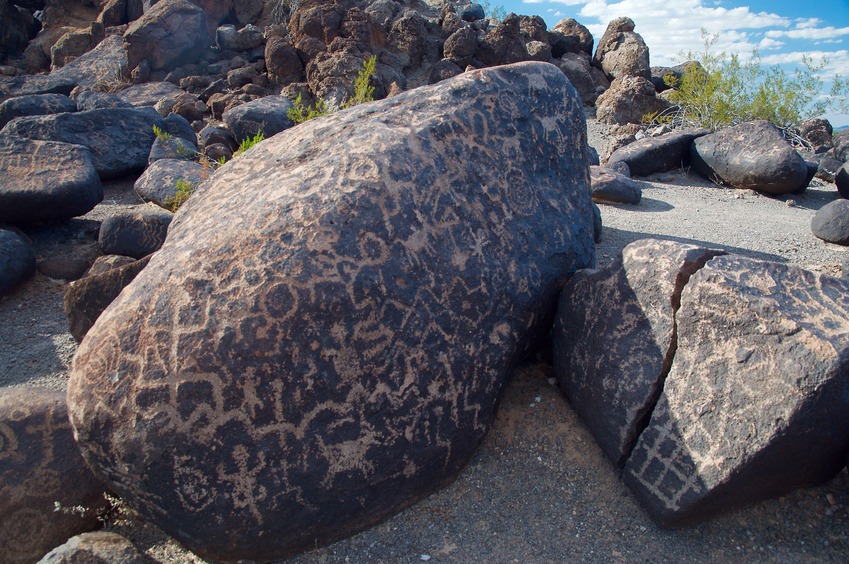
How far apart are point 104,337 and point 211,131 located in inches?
213

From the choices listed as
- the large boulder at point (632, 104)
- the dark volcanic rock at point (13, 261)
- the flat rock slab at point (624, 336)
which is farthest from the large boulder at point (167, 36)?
the flat rock slab at point (624, 336)

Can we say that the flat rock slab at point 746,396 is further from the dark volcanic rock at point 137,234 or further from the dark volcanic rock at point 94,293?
the dark volcanic rock at point 137,234

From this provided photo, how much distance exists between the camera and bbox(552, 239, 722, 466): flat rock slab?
2168mm

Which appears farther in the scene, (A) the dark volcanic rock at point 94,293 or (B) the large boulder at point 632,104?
(B) the large boulder at point 632,104

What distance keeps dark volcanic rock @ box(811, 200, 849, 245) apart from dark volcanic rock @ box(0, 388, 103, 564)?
4.63m

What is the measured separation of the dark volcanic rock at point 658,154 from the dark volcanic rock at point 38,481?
5851 mm

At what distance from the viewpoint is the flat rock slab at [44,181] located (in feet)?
14.1

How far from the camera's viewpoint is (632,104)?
10.1m

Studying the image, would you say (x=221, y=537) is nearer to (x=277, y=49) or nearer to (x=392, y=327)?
(x=392, y=327)

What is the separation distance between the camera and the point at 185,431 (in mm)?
1871

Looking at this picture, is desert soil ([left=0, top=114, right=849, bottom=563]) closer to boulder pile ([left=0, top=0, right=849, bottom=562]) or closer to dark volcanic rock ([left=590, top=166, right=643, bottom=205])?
boulder pile ([left=0, top=0, right=849, bottom=562])

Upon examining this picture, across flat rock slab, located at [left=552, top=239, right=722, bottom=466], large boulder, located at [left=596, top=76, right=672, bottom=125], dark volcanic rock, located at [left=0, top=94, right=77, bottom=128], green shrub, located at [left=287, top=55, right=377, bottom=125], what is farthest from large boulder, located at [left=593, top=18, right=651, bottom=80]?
flat rock slab, located at [left=552, top=239, right=722, bottom=466]

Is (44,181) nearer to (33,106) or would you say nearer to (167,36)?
(33,106)

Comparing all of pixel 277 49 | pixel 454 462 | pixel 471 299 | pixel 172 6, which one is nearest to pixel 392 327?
pixel 471 299
